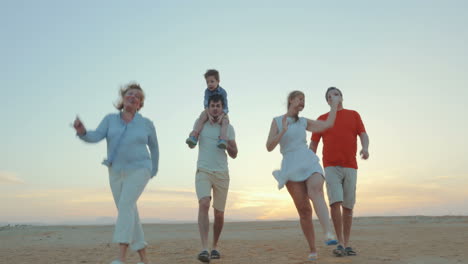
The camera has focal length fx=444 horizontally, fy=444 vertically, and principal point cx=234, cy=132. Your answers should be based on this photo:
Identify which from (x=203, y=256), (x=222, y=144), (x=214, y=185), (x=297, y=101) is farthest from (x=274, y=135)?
(x=203, y=256)

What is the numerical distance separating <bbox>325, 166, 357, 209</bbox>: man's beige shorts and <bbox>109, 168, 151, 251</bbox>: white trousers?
3.15 m

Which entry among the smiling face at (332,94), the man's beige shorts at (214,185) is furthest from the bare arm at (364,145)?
the man's beige shorts at (214,185)

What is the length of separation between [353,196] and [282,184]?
5.52 ft

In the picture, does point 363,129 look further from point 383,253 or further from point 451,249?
point 451,249

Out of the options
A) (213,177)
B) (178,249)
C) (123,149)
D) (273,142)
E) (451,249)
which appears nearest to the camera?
(123,149)

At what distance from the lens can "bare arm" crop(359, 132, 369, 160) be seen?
746 cm

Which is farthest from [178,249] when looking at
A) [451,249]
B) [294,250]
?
[451,249]

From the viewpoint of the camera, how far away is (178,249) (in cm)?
955

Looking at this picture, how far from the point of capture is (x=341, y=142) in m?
7.34

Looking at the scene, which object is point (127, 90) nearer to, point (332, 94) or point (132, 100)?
point (132, 100)

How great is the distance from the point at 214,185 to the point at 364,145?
265 cm

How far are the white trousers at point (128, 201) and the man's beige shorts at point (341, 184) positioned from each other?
10.3 feet

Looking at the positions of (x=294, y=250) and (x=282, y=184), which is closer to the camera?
(x=282, y=184)

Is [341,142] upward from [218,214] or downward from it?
upward
